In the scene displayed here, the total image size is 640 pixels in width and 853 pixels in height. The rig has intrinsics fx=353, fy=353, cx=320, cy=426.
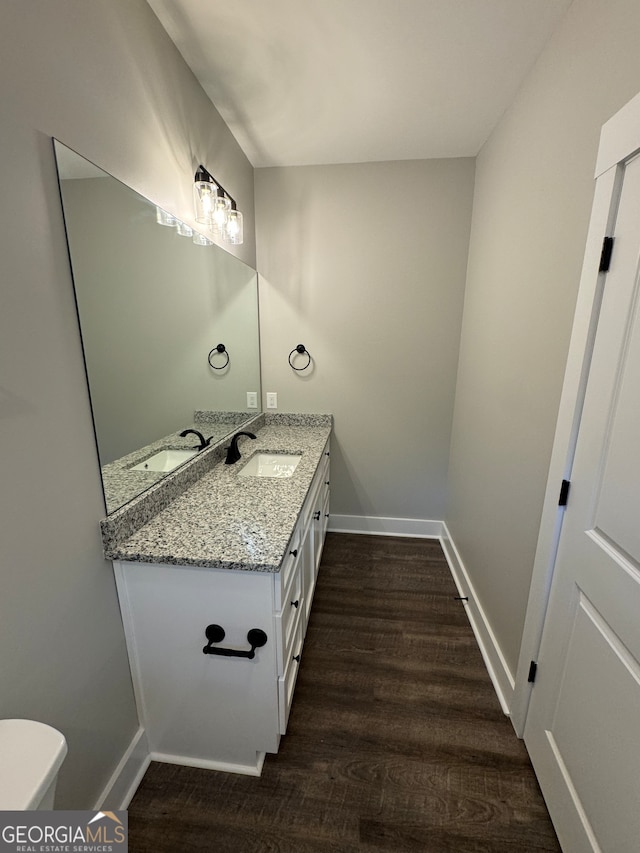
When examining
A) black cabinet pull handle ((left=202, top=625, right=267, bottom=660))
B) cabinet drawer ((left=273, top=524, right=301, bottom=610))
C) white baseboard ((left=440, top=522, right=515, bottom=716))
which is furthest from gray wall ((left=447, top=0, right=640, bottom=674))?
black cabinet pull handle ((left=202, top=625, right=267, bottom=660))

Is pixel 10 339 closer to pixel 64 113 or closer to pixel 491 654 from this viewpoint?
pixel 64 113

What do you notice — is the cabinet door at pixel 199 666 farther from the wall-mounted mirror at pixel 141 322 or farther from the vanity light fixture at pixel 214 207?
the vanity light fixture at pixel 214 207

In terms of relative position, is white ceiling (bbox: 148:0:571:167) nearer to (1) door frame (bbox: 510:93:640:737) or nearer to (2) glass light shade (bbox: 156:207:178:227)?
(2) glass light shade (bbox: 156:207:178:227)

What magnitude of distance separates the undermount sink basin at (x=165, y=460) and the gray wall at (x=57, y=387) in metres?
0.29

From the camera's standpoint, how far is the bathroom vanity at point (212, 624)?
112 centimetres

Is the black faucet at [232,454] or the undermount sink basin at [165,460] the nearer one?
the undermount sink basin at [165,460]

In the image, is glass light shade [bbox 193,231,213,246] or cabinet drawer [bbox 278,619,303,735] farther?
glass light shade [bbox 193,231,213,246]

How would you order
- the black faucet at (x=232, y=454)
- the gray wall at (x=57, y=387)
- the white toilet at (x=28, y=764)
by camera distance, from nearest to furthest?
the white toilet at (x=28, y=764), the gray wall at (x=57, y=387), the black faucet at (x=232, y=454)

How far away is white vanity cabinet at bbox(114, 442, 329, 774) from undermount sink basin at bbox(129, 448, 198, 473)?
369mm

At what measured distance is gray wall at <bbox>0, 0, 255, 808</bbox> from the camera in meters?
0.79

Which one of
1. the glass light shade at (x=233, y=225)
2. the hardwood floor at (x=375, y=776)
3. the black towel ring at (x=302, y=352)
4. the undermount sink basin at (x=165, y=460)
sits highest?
the glass light shade at (x=233, y=225)

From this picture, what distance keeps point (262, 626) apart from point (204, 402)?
1183 mm

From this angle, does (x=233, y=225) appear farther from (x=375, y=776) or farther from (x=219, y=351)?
(x=375, y=776)

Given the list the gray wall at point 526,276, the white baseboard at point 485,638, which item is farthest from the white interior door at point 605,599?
the white baseboard at point 485,638
